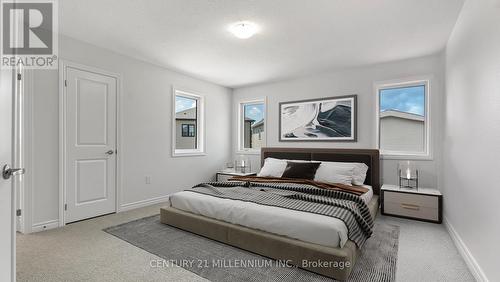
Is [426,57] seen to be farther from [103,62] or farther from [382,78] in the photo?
[103,62]

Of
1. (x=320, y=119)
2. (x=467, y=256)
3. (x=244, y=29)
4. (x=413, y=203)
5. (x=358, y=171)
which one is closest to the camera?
(x=467, y=256)

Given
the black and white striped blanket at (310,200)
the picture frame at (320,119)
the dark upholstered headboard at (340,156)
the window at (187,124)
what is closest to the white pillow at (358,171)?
the dark upholstered headboard at (340,156)

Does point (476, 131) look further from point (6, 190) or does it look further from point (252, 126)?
point (252, 126)

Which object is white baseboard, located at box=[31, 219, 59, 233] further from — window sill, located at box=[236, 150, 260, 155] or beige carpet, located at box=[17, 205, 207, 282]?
window sill, located at box=[236, 150, 260, 155]

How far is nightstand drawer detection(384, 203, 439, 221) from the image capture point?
3236 mm

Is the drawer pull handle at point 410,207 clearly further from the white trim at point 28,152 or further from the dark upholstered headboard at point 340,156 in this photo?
the white trim at point 28,152

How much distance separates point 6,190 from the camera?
1.17 metres

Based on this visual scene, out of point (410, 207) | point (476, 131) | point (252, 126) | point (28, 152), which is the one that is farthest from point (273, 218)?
point (252, 126)

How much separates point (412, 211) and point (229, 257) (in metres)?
2.71

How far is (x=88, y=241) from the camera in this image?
8.55 feet

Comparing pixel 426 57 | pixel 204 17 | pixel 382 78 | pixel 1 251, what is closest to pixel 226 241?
pixel 1 251

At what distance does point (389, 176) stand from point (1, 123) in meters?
4.51

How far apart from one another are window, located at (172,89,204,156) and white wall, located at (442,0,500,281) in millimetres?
4162

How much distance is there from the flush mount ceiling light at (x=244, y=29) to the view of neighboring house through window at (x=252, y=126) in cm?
264
